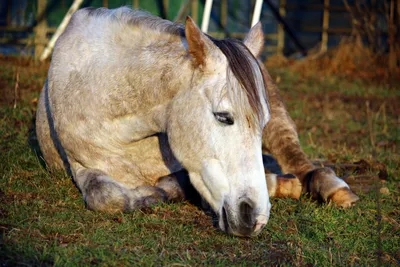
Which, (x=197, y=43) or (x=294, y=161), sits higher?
(x=197, y=43)

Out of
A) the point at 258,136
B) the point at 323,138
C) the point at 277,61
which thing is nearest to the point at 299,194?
the point at 258,136

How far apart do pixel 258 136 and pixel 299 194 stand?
1.29 meters

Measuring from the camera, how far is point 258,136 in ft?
11.1

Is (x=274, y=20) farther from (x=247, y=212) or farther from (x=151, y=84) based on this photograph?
(x=247, y=212)

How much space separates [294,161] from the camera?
497 centimetres

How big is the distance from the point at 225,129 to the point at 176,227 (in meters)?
0.64

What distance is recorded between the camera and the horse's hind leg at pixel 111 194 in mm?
3865

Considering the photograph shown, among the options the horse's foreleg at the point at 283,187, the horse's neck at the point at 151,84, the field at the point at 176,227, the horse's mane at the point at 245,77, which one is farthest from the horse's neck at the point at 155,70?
the horse's foreleg at the point at 283,187

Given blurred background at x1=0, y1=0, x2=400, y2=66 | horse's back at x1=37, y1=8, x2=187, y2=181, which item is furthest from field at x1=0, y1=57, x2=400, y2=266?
blurred background at x1=0, y1=0, x2=400, y2=66

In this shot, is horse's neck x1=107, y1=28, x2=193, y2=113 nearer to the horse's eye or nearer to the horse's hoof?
the horse's eye

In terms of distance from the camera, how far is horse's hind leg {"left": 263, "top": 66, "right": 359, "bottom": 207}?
4.47m

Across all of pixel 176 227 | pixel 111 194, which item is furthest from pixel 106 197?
pixel 176 227

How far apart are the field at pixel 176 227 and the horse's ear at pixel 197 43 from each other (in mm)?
881

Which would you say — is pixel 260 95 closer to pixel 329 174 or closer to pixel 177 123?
pixel 177 123
